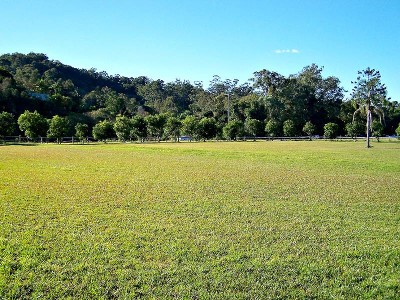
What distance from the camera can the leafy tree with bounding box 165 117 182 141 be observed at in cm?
6806

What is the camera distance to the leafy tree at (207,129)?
224ft

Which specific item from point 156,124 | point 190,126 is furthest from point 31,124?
point 190,126

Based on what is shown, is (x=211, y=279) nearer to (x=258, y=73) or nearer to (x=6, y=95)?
(x=6, y=95)

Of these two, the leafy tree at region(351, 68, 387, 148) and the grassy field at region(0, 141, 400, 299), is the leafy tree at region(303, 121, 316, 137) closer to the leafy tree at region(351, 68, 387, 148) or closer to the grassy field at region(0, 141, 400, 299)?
the leafy tree at region(351, 68, 387, 148)

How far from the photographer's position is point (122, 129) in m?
64.0

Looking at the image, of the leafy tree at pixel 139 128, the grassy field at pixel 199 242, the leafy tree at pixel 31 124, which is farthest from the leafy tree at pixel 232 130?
the grassy field at pixel 199 242

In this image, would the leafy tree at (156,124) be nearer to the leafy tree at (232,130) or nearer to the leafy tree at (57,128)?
the leafy tree at (232,130)

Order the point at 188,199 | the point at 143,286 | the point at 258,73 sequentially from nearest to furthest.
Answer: the point at 143,286, the point at 188,199, the point at 258,73

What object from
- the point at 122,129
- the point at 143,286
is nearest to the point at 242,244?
the point at 143,286

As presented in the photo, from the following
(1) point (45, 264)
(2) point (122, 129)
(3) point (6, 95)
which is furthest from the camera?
(3) point (6, 95)

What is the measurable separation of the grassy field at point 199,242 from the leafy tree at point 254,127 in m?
60.6

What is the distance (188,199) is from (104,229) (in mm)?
3519

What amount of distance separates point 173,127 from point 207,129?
6639 mm

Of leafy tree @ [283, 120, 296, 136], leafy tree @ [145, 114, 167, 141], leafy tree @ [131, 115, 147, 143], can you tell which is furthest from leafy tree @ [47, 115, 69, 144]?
leafy tree @ [283, 120, 296, 136]
